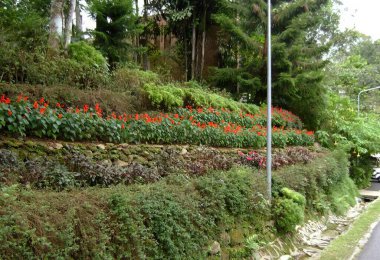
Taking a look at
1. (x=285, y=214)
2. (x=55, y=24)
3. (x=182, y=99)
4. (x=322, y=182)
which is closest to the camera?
(x=285, y=214)

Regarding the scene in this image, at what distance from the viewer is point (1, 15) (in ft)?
34.4

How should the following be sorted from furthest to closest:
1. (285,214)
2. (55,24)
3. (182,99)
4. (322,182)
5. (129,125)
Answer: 1. (322,182)
2. (182,99)
3. (55,24)
4. (285,214)
5. (129,125)

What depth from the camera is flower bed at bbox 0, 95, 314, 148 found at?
5.88 metres

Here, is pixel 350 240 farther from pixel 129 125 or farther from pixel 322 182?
pixel 129 125

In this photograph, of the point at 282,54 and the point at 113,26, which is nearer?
the point at 113,26

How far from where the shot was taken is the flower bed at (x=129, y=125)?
5875 millimetres

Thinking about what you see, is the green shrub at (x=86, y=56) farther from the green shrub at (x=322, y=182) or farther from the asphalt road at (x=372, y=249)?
the asphalt road at (x=372, y=249)

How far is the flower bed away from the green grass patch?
361 centimetres

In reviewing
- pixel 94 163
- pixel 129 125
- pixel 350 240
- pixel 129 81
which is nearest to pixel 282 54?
pixel 129 81

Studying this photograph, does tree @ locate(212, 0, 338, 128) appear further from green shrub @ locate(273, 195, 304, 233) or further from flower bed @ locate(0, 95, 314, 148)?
green shrub @ locate(273, 195, 304, 233)

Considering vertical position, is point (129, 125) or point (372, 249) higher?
point (129, 125)

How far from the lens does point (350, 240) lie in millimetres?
8430

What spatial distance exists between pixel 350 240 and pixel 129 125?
5.78 m

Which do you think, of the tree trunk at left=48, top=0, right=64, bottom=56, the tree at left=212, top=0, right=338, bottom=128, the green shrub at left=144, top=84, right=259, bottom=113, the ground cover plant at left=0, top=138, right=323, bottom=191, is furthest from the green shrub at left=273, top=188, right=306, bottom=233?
the tree at left=212, top=0, right=338, bottom=128
